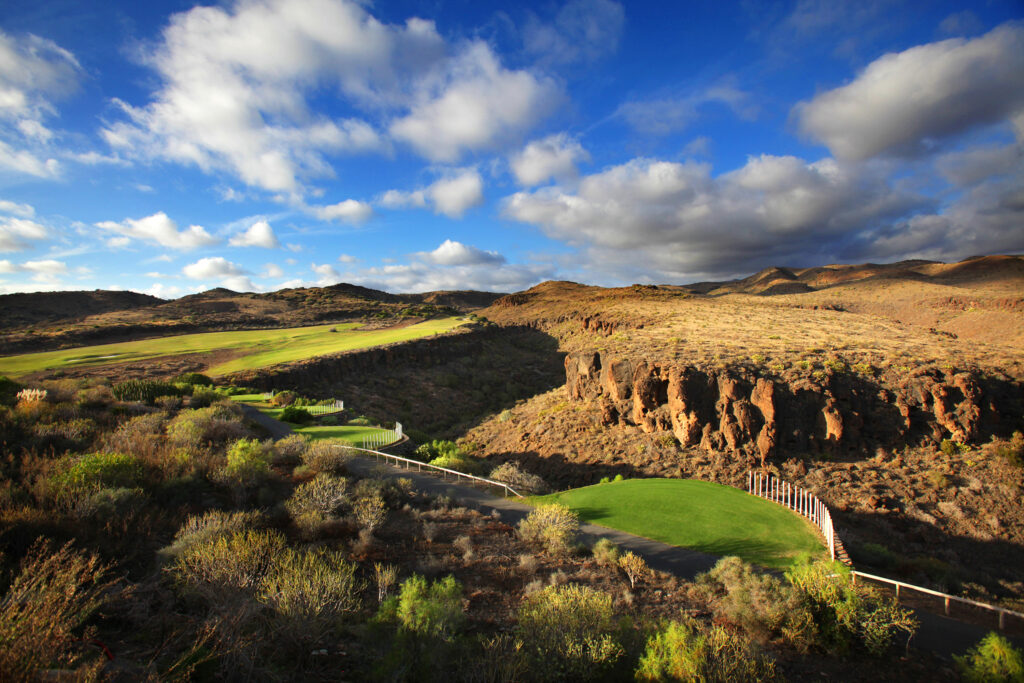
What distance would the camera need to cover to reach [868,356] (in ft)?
63.3

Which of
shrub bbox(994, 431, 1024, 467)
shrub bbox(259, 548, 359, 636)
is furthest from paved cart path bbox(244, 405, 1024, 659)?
shrub bbox(994, 431, 1024, 467)

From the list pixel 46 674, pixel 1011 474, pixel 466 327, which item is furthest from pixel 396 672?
pixel 466 327

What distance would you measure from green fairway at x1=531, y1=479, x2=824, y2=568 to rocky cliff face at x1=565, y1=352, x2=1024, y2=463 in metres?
5.15

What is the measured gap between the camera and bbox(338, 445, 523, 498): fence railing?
13.3 m

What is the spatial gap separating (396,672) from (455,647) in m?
0.69

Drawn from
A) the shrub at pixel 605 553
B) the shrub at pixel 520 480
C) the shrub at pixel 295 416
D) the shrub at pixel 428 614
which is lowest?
the shrub at pixel 520 480

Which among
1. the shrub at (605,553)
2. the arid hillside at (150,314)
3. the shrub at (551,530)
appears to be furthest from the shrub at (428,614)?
the arid hillside at (150,314)

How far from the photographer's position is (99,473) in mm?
7875

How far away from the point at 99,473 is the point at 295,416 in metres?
13.3

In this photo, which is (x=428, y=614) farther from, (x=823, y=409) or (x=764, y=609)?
(x=823, y=409)

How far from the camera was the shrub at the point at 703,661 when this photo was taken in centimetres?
420

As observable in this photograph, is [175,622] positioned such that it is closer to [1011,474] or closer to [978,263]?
[1011,474]

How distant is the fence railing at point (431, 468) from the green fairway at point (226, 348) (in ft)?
68.9

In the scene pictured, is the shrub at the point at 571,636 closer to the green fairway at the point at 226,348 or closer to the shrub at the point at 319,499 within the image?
the shrub at the point at 319,499
